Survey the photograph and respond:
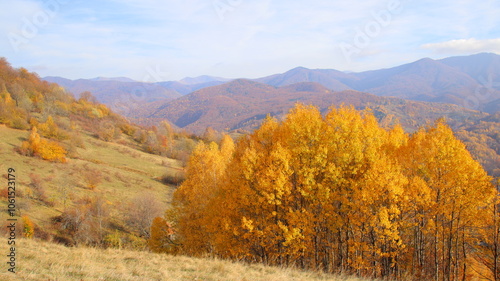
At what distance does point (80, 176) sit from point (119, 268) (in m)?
52.4

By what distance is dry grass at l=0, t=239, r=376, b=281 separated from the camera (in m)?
9.55

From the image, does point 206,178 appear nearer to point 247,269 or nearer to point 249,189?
point 249,189

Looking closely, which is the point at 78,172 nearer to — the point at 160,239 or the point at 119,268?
the point at 160,239

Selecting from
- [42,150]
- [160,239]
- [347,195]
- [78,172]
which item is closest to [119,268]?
[347,195]

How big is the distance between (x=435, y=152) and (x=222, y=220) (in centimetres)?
1525

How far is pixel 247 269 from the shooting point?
1380 cm

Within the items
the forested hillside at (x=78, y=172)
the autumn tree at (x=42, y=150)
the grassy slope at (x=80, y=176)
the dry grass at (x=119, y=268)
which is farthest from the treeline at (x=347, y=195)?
the autumn tree at (x=42, y=150)

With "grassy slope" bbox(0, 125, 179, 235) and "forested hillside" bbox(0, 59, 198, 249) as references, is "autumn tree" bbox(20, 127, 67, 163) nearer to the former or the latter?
"forested hillside" bbox(0, 59, 198, 249)

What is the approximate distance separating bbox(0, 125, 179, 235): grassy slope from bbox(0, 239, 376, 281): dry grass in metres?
26.9

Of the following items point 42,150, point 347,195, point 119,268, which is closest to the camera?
point 119,268

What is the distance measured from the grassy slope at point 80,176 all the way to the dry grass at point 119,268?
2691cm

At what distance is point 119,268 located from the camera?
36.7 feet

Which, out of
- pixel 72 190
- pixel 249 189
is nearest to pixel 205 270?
pixel 249 189

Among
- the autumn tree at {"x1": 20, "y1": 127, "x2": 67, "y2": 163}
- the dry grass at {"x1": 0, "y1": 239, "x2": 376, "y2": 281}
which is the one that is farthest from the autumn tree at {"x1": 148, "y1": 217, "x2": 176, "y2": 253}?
the autumn tree at {"x1": 20, "y1": 127, "x2": 67, "y2": 163}
